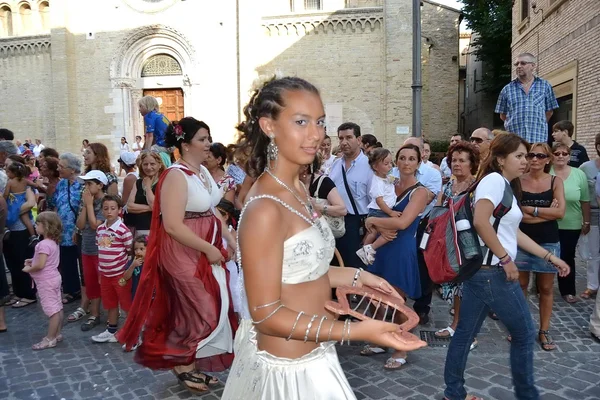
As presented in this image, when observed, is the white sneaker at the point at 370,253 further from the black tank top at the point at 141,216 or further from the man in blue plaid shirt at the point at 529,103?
the man in blue plaid shirt at the point at 529,103

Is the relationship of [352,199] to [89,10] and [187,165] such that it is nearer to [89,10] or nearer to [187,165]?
[187,165]

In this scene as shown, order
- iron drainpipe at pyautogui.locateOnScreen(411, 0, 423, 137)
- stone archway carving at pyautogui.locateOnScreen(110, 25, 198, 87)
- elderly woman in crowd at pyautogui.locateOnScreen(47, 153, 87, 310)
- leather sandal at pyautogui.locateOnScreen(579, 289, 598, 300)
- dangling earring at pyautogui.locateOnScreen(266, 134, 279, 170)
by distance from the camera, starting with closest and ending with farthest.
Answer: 1. dangling earring at pyautogui.locateOnScreen(266, 134, 279, 170)
2. elderly woman in crowd at pyautogui.locateOnScreen(47, 153, 87, 310)
3. leather sandal at pyautogui.locateOnScreen(579, 289, 598, 300)
4. iron drainpipe at pyautogui.locateOnScreen(411, 0, 423, 137)
5. stone archway carving at pyautogui.locateOnScreen(110, 25, 198, 87)

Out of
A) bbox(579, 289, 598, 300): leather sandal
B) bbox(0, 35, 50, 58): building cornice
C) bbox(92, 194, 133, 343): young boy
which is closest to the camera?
bbox(92, 194, 133, 343): young boy

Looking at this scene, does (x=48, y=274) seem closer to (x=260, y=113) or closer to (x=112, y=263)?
(x=112, y=263)

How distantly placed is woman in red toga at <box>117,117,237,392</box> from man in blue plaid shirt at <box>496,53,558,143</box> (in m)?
4.92

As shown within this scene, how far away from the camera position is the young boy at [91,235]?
607 cm

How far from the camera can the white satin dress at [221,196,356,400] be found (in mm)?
1985

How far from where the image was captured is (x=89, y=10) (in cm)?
2067

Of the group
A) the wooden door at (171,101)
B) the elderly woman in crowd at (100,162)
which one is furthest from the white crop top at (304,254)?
the wooden door at (171,101)

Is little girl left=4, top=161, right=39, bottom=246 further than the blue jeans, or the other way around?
little girl left=4, top=161, right=39, bottom=246

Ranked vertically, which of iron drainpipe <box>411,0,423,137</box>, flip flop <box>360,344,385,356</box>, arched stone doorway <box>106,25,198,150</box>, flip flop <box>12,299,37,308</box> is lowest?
flip flop <box>12,299,37,308</box>

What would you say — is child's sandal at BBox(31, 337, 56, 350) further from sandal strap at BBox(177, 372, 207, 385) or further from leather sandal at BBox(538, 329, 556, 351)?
leather sandal at BBox(538, 329, 556, 351)

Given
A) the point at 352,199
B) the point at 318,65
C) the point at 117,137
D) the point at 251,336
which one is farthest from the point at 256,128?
the point at 117,137

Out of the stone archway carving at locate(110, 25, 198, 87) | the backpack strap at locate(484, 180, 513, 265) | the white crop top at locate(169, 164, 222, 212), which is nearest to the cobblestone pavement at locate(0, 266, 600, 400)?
the backpack strap at locate(484, 180, 513, 265)
